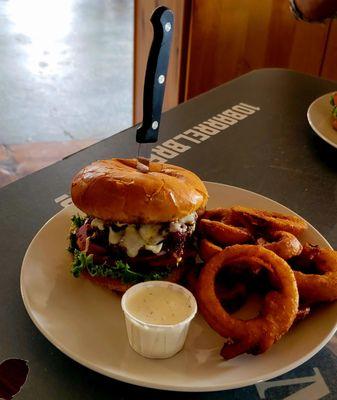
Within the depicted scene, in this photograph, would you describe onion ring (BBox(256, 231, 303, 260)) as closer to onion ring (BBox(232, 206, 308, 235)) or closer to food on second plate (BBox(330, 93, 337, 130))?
onion ring (BBox(232, 206, 308, 235))

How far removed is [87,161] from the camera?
1.77m

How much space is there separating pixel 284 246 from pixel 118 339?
16.4 inches

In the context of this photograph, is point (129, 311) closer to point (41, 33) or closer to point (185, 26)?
point (185, 26)

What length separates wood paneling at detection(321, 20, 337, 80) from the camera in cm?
366

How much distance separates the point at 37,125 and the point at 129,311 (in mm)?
3802

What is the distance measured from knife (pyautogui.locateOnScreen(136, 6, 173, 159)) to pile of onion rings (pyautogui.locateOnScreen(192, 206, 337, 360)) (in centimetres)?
27

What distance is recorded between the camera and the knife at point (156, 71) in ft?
3.53

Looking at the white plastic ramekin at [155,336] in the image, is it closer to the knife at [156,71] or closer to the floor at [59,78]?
the knife at [156,71]

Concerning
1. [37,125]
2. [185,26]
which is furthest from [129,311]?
[37,125]

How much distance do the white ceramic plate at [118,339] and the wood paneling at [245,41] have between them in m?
2.72

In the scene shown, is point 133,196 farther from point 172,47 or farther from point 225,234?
point 172,47

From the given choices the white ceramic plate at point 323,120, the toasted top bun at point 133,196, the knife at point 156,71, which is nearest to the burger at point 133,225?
the toasted top bun at point 133,196

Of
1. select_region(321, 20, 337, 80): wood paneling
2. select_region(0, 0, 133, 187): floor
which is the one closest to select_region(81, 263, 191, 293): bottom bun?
select_region(0, 0, 133, 187): floor

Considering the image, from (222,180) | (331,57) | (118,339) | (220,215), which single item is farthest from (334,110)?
(331,57)
